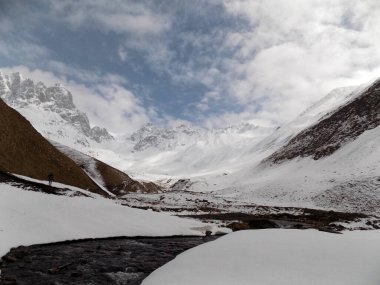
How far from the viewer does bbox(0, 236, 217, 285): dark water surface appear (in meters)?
14.5

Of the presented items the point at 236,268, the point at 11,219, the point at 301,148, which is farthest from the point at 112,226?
the point at 301,148

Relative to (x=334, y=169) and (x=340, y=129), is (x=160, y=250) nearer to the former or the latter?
(x=334, y=169)

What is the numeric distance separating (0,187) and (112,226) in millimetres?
8363

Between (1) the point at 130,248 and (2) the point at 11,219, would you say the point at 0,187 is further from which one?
(1) the point at 130,248

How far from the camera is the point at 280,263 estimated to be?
14.0 meters

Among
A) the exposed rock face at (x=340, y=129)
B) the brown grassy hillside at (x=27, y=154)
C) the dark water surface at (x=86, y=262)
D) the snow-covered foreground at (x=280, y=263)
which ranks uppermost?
the exposed rock face at (x=340, y=129)

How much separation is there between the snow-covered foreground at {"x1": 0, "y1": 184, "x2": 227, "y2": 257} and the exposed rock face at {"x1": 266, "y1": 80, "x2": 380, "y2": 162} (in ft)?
227

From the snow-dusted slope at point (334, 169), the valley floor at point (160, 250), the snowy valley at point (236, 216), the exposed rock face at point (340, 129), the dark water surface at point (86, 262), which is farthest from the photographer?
the exposed rock face at point (340, 129)

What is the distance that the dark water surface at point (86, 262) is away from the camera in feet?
47.5

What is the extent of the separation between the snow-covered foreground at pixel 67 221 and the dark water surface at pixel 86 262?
0.73m

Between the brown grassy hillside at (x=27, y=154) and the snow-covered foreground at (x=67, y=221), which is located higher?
the brown grassy hillside at (x=27, y=154)

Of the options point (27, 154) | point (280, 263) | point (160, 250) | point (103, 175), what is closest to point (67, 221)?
point (160, 250)

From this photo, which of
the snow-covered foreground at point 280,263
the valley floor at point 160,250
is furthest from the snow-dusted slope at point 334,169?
the snow-covered foreground at point 280,263

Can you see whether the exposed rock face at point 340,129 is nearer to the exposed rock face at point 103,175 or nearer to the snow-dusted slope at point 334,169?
the snow-dusted slope at point 334,169
